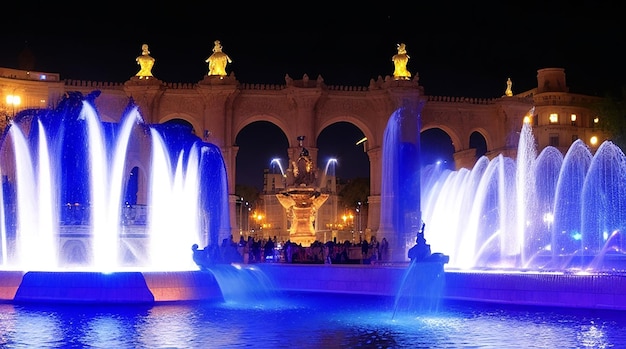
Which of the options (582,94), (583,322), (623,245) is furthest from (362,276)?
(582,94)

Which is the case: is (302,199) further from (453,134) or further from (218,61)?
(453,134)

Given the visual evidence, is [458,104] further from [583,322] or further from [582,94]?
[583,322]

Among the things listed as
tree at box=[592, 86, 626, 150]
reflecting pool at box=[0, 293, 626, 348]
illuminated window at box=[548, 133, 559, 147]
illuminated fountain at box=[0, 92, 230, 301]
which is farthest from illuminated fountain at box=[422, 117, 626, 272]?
illuminated window at box=[548, 133, 559, 147]

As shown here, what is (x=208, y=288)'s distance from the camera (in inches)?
651

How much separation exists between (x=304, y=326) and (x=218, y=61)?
105 ft

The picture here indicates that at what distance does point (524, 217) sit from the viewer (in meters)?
24.8

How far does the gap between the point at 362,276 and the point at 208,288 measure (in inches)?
150

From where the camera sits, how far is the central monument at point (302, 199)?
108 feet

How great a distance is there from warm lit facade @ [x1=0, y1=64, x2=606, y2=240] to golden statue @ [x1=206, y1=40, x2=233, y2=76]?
76 centimetres

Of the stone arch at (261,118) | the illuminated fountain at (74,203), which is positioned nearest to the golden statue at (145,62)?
the stone arch at (261,118)

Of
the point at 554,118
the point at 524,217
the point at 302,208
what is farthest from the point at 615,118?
the point at 554,118

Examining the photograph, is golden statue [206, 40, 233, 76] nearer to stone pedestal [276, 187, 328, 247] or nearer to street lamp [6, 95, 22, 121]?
street lamp [6, 95, 22, 121]

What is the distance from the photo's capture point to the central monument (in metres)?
33.0

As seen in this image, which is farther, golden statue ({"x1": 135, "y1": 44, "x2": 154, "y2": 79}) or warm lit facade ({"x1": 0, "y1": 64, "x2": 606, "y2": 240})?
golden statue ({"x1": 135, "y1": 44, "x2": 154, "y2": 79})
